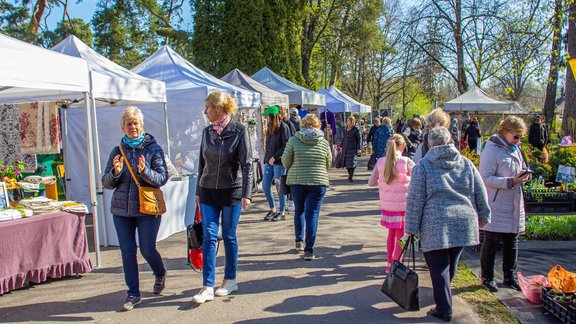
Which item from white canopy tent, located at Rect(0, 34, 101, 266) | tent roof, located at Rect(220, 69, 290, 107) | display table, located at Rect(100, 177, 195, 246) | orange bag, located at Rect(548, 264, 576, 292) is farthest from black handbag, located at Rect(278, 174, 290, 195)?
tent roof, located at Rect(220, 69, 290, 107)

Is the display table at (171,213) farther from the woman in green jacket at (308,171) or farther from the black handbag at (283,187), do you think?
the woman in green jacket at (308,171)

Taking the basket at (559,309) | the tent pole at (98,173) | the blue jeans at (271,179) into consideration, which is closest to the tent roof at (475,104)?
the blue jeans at (271,179)

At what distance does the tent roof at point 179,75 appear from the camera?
962 centimetres

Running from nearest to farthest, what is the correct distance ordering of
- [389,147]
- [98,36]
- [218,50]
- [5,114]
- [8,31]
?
[389,147] → [5,114] → [218,50] → [8,31] → [98,36]

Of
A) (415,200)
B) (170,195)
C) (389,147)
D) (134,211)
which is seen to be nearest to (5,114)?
(170,195)

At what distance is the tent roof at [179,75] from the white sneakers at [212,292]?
5145mm

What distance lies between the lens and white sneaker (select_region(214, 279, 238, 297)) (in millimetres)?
4722

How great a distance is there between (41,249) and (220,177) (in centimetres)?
211

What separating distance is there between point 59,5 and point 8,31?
3285mm

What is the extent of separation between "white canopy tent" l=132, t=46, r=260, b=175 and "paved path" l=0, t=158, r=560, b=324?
301cm

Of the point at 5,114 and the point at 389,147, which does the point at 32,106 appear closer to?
the point at 5,114

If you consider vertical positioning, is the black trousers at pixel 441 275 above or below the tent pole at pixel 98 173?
below

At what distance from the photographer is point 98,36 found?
104 feet

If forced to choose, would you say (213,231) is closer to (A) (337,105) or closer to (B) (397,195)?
(B) (397,195)
